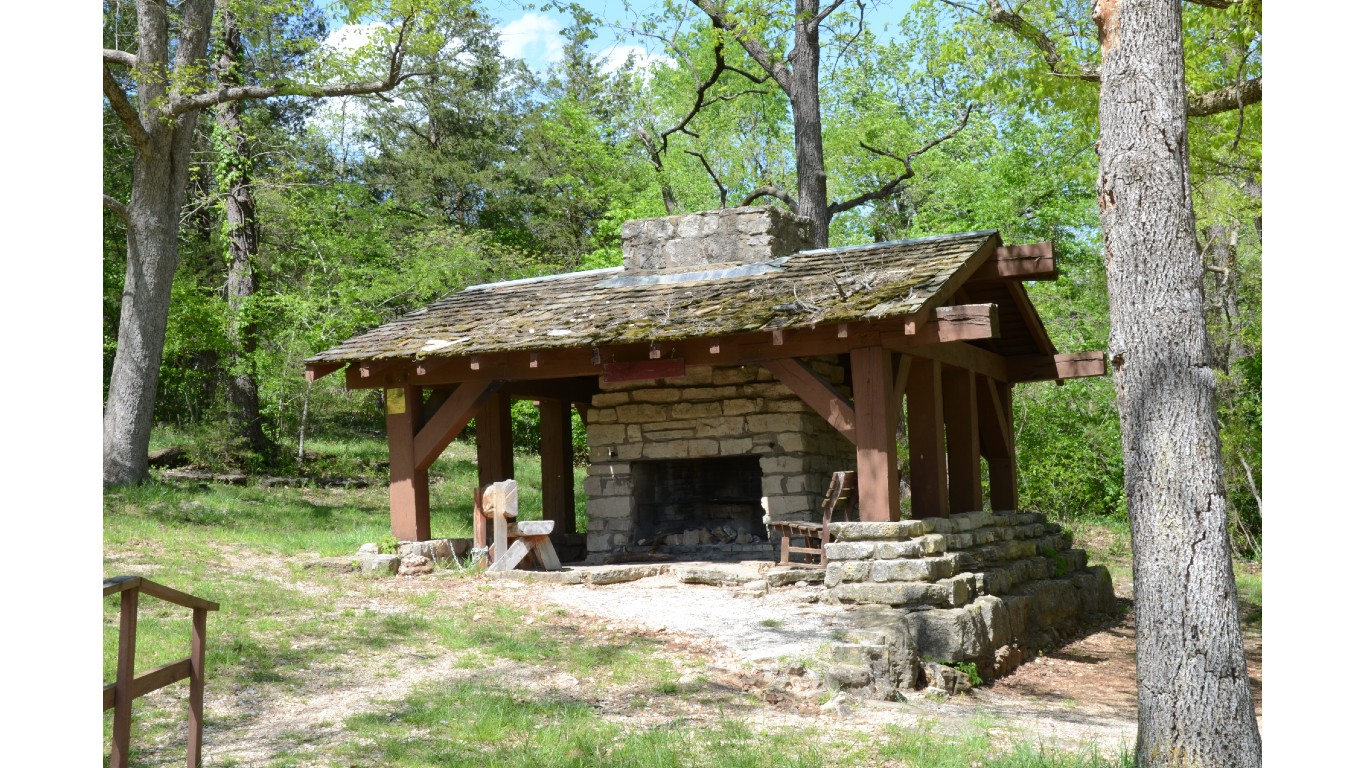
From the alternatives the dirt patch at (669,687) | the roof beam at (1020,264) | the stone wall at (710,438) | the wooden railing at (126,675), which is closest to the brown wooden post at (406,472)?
the dirt patch at (669,687)

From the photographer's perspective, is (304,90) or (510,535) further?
(304,90)

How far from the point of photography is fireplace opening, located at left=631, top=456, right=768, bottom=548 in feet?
40.9

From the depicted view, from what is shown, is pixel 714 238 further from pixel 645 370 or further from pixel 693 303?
pixel 645 370

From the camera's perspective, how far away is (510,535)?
11430mm

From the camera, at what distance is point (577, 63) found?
3234 cm

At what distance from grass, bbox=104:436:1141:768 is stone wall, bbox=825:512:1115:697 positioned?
2.89ft

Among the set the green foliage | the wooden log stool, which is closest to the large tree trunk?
the green foliage

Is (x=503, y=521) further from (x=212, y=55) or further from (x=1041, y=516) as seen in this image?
(x=212, y=55)

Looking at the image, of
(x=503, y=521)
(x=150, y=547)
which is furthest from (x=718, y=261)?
(x=150, y=547)

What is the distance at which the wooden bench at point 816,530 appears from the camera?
1028 cm

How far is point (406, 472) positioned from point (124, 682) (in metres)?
7.83

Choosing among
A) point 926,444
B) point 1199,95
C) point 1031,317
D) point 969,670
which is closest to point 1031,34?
point 1199,95

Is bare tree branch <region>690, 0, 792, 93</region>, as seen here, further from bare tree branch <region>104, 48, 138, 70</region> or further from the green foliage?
the green foliage

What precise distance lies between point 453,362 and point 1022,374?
636 cm
